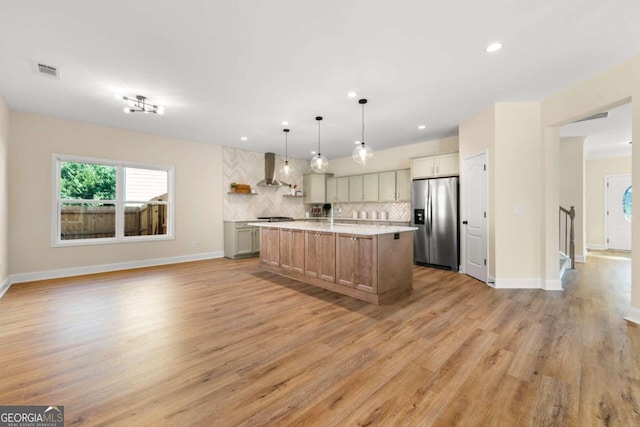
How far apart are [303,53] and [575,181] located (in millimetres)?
6740

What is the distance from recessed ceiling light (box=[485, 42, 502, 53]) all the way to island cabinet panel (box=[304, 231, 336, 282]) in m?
2.71

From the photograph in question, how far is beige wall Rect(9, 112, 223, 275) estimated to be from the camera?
174 inches

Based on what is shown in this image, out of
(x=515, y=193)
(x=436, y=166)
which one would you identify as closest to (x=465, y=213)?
(x=515, y=193)

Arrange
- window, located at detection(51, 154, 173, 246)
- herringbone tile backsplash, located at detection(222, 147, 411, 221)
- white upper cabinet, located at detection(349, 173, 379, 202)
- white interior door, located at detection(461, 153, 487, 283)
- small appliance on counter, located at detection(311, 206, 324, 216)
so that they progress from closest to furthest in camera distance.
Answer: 1. white interior door, located at detection(461, 153, 487, 283)
2. window, located at detection(51, 154, 173, 246)
3. herringbone tile backsplash, located at detection(222, 147, 411, 221)
4. white upper cabinet, located at detection(349, 173, 379, 202)
5. small appliance on counter, located at detection(311, 206, 324, 216)

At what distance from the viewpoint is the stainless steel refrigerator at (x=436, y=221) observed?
5156 mm

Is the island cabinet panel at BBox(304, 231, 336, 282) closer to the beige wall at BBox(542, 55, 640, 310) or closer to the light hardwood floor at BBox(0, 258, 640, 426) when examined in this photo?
the light hardwood floor at BBox(0, 258, 640, 426)

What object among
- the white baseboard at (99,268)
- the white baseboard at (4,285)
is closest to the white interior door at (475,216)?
the white baseboard at (99,268)

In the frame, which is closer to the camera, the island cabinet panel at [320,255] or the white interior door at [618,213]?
the island cabinet panel at [320,255]

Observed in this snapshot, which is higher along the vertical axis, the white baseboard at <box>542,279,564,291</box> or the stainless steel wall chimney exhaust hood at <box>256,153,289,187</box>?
the stainless steel wall chimney exhaust hood at <box>256,153,289,187</box>

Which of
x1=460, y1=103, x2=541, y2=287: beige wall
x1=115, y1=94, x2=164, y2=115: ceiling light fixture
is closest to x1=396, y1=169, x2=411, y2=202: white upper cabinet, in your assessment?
x1=460, y1=103, x2=541, y2=287: beige wall

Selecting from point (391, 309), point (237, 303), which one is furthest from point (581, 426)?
point (237, 303)

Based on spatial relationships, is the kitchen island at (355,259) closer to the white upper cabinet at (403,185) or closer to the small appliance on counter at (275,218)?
the white upper cabinet at (403,185)

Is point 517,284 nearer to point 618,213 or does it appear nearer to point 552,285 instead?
point 552,285

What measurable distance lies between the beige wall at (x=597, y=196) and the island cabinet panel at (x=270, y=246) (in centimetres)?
892
